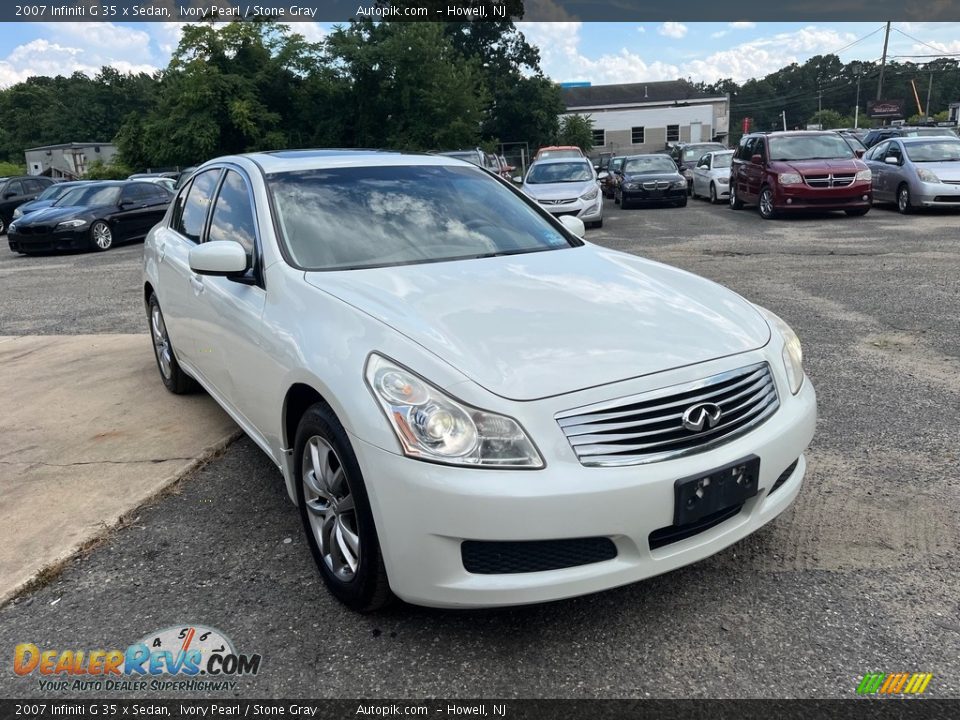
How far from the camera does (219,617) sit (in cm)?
278

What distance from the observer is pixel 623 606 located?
8.92 ft

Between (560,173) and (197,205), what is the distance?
12714mm

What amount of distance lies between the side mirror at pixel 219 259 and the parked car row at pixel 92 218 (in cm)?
1371

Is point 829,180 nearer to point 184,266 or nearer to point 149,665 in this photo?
point 184,266

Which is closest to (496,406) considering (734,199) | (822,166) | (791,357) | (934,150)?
(791,357)

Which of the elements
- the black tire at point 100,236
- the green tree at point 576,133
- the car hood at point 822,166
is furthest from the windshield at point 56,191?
the green tree at point 576,133

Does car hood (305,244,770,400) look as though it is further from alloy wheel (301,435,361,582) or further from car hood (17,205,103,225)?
car hood (17,205,103,225)

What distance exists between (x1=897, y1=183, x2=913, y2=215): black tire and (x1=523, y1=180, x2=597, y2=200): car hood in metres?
5.95

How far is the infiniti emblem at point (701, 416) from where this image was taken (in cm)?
242

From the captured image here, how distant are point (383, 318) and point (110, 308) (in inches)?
296

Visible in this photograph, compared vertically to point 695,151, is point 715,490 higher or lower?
lower

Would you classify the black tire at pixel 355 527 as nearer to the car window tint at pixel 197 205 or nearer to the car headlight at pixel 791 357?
the car headlight at pixel 791 357

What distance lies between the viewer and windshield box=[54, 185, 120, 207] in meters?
16.2

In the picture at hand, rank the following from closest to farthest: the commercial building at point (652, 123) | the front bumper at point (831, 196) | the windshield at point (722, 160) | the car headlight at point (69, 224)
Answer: the front bumper at point (831, 196) → the car headlight at point (69, 224) → the windshield at point (722, 160) → the commercial building at point (652, 123)
